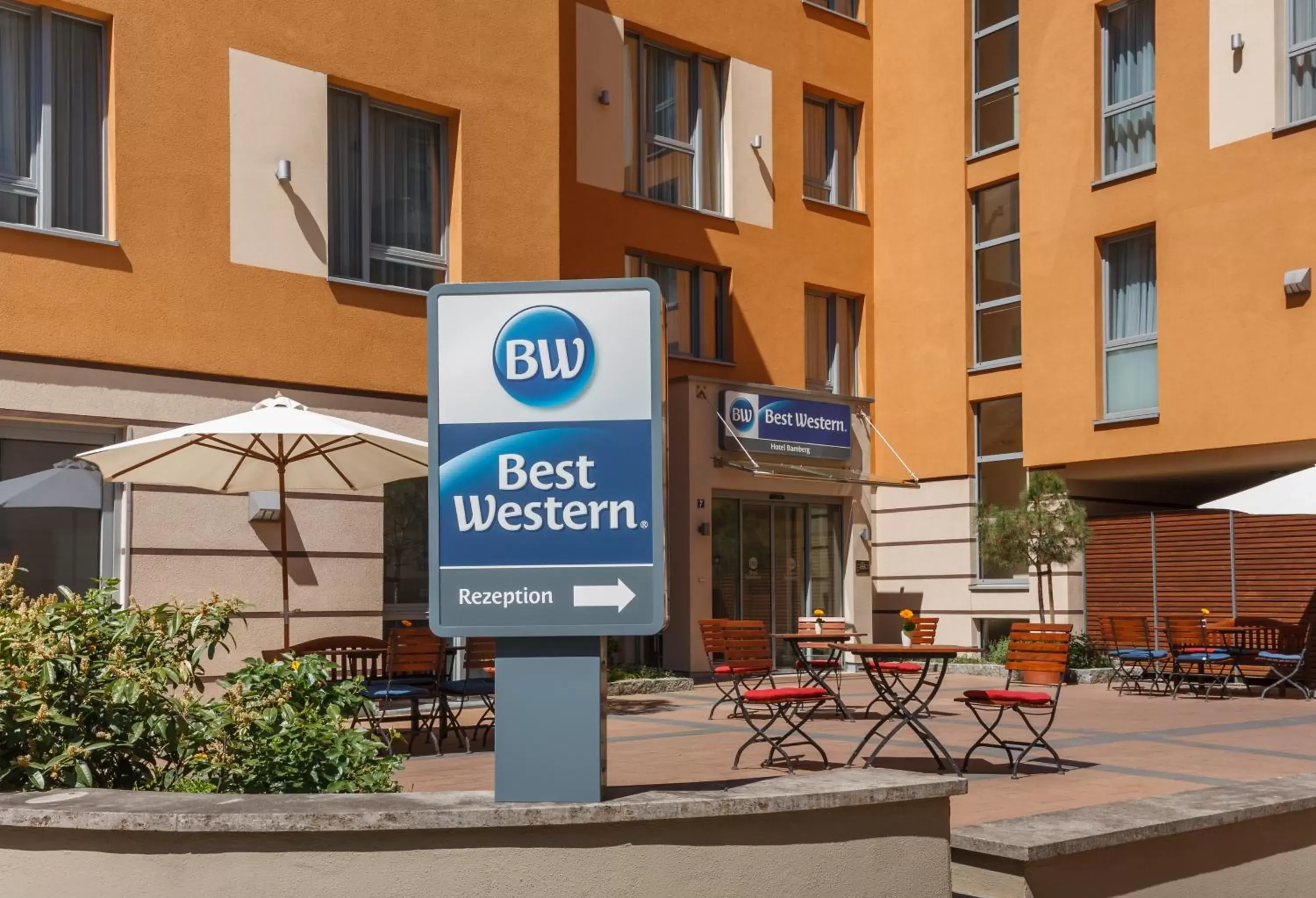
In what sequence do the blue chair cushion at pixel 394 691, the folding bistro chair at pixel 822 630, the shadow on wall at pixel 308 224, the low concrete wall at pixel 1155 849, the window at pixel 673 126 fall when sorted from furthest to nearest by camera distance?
the window at pixel 673 126 < the folding bistro chair at pixel 822 630 < the shadow on wall at pixel 308 224 < the blue chair cushion at pixel 394 691 < the low concrete wall at pixel 1155 849

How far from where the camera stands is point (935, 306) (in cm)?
2205

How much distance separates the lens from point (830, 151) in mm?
22625

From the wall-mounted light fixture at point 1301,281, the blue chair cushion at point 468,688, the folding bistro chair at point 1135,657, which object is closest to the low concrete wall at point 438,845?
the blue chair cushion at point 468,688

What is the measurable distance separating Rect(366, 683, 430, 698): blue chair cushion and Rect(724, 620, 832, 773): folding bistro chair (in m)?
2.30

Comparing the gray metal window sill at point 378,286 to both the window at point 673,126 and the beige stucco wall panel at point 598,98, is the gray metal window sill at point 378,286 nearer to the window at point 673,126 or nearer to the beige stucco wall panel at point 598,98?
the beige stucco wall panel at point 598,98

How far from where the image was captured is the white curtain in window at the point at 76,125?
11930mm

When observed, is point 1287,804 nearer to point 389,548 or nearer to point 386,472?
point 386,472

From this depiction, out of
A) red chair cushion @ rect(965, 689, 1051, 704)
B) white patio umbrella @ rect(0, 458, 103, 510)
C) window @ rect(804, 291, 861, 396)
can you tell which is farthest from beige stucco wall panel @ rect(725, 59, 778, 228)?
red chair cushion @ rect(965, 689, 1051, 704)

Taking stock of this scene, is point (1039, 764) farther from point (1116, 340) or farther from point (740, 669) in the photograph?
point (1116, 340)

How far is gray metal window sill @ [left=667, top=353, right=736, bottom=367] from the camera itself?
19.9 metres

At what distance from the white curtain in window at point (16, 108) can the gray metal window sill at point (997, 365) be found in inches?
556

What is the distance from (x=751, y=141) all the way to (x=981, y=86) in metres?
4.26

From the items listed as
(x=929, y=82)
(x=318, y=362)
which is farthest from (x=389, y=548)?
(x=929, y=82)

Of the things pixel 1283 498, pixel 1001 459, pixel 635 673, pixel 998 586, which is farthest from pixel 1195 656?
pixel 635 673
